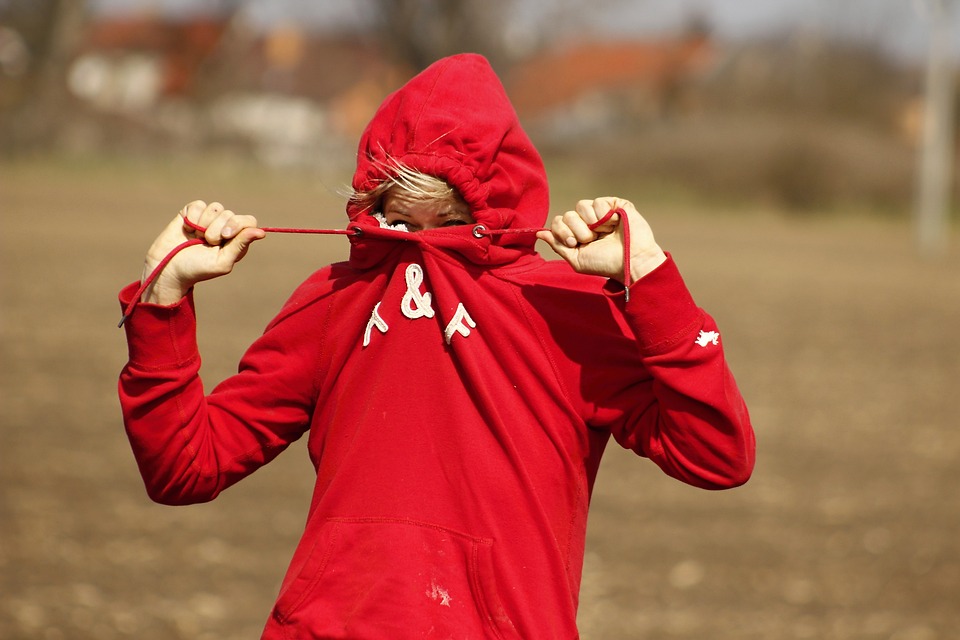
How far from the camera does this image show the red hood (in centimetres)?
231

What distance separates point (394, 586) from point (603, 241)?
27.6 inches

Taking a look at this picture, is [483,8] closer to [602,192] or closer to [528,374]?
[602,192]

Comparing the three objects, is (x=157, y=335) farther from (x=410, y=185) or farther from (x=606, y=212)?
(x=606, y=212)

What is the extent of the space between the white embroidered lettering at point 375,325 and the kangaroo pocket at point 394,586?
335mm

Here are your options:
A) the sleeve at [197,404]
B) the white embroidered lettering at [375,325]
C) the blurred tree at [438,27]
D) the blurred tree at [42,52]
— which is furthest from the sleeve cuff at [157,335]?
the blurred tree at [438,27]

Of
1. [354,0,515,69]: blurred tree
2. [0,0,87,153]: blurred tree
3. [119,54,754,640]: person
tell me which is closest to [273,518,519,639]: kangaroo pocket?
[119,54,754,640]: person

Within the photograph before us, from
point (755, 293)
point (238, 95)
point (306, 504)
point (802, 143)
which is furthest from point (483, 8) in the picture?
point (306, 504)

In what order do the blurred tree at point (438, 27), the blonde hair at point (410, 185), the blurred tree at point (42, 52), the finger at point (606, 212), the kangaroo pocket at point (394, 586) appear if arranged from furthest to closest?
the blurred tree at point (438, 27)
the blurred tree at point (42, 52)
the blonde hair at point (410, 185)
the finger at point (606, 212)
the kangaroo pocket at point (394, 586)

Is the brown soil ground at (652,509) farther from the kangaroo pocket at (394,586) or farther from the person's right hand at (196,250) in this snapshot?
the kangaroo pocket at (394,586)

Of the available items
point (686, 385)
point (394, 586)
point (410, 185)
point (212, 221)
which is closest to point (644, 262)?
point (686, 385)

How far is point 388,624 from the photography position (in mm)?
2088

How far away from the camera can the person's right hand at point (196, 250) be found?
233cm

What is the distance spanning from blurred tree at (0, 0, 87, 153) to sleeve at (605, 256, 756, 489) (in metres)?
27.4

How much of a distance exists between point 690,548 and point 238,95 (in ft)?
143
